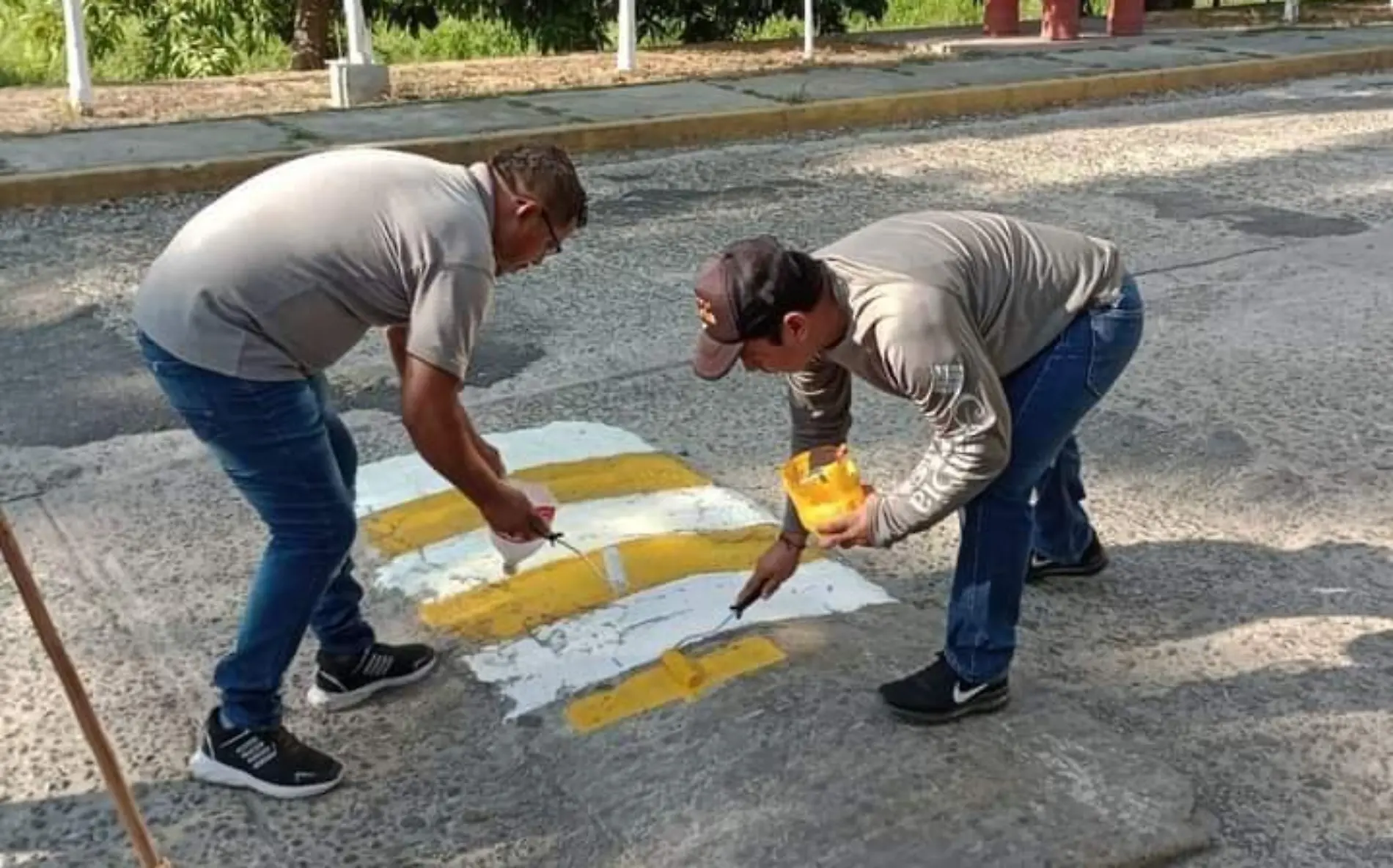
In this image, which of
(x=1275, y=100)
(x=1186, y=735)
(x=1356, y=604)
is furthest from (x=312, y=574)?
(x=1275, y=100)

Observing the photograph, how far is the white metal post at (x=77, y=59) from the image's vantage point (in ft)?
33.2

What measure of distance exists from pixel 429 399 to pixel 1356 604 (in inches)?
101

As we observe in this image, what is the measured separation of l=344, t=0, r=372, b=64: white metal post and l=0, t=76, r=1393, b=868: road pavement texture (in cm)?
407

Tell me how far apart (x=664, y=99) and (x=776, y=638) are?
26.7 ft

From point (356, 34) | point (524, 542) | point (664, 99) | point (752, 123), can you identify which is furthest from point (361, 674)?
point (356, 34)

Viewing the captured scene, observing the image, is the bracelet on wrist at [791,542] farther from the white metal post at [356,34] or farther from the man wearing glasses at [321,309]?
the white metal post at [356,34]

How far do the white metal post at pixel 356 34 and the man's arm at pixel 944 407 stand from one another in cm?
882

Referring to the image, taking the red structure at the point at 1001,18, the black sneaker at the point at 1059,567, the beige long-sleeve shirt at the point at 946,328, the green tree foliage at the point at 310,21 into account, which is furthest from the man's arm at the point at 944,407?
the red structure at the point at 1001,18

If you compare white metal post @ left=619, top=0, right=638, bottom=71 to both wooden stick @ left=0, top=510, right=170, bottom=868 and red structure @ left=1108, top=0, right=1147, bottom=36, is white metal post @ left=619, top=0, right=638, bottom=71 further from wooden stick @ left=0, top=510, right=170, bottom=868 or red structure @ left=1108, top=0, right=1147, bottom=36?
wooden stick @ left=0, top=510, right=170, bottom=868

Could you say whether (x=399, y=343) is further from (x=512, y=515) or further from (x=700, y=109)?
(x=700, y=109)

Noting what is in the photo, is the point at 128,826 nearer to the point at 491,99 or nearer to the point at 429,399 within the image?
the point at 429,399

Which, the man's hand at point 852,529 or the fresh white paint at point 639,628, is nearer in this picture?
the man's hand at point 852,529

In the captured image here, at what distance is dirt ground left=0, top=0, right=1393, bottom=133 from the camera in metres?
10.7

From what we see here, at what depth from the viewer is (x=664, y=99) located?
1142cm
